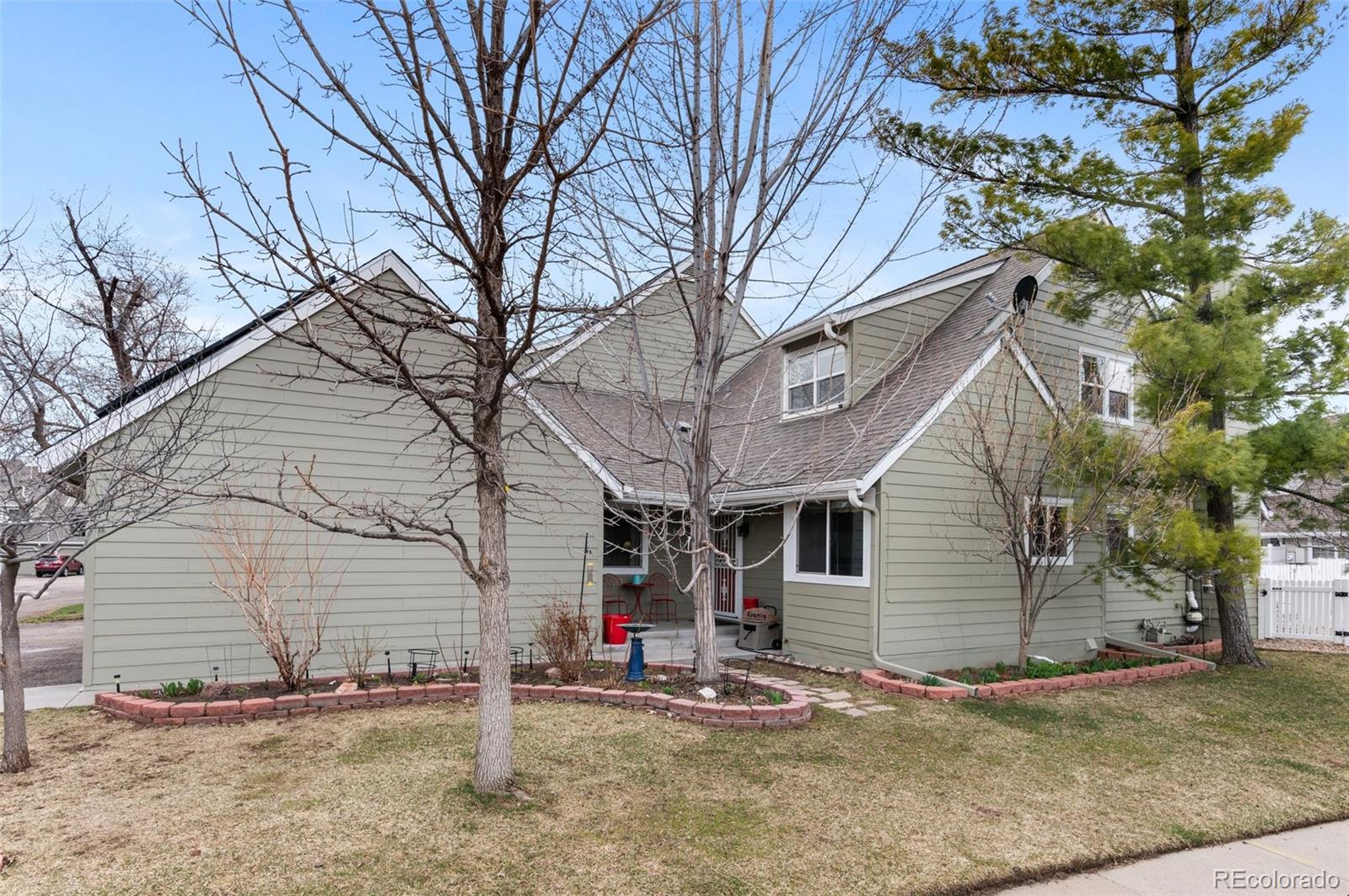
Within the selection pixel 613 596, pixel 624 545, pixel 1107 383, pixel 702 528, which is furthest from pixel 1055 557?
pixel 613 596

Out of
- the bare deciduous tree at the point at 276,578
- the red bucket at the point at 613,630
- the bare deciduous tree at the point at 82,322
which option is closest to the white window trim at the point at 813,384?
the red bucket at the point at 613,630

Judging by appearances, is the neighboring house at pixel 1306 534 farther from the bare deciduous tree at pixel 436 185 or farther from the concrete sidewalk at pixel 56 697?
the concrete sidewalk at pixel 56 697

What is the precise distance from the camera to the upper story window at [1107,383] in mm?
11922

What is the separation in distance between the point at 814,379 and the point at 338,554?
7.16 meters

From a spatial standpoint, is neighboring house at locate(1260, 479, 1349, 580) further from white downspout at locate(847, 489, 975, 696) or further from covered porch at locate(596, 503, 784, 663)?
covered porch at locate(596, 503, 784, 663)

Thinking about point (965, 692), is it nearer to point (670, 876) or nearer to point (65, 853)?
point (670, 876)

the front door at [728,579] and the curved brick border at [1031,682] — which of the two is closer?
the curved brick border at [1031,682]

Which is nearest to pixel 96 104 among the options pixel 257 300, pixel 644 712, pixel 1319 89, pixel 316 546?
pixel 316 546

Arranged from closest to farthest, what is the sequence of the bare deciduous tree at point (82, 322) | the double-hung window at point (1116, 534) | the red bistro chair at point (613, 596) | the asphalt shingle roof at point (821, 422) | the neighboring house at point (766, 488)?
1. the bare deciduous tree at point (82, 322)
2. the neighboring house at point (766, 488)
3. the double-hung window at point (1116, 534)
4. the asphalt shingle roof at point (821, 422)
5. the red bistro chair at point (613, 596)

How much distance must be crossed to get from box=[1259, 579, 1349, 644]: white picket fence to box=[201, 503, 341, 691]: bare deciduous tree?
15.8 m

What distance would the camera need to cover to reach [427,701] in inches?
313

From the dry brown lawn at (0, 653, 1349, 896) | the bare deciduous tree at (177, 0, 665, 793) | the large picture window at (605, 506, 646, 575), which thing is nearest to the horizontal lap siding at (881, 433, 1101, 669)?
the dry brown lawn at (0, 653, 1349, 896)

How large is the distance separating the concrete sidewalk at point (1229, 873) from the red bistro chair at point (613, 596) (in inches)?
382

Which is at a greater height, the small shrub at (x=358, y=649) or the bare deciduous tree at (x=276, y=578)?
the bare deciduous tree at (x=276, y=578)
